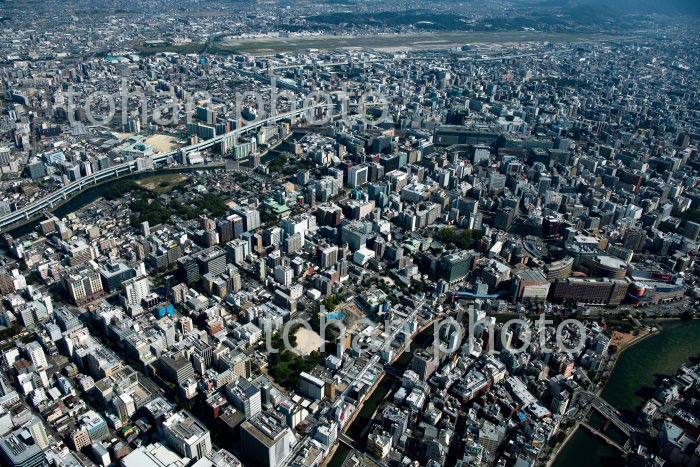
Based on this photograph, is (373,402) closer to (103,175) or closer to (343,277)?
(343,277)

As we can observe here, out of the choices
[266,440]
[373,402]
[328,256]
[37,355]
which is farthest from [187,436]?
[328,256]

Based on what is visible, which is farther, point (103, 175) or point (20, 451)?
point (103, 175)

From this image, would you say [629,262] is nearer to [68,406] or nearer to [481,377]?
[481,377]

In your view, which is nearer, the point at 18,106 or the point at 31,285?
the point at 31,285

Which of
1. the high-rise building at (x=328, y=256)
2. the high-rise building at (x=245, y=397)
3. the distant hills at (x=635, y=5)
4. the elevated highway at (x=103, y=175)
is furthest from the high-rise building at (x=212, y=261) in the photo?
the distant hills at (x=635, y=5)

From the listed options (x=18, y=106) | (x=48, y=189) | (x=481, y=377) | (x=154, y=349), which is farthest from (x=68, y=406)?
(x=18, y=106)

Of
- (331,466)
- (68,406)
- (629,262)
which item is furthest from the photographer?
(629,262)
